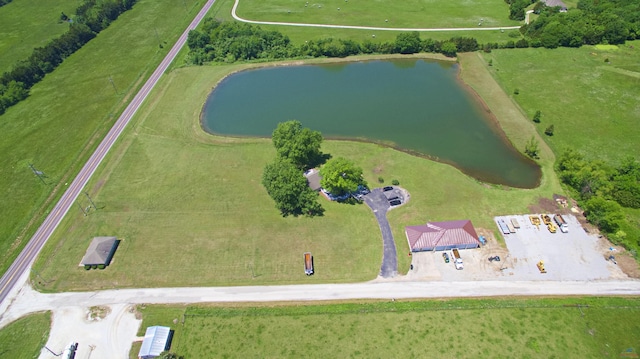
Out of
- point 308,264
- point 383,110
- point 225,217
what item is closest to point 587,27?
point 383,110

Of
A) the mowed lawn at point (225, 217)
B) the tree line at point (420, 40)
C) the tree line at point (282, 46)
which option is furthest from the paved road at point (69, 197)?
Answer: the tree line at point (420, 40)

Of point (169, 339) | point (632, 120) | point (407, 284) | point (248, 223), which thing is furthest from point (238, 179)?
point (632, 120)

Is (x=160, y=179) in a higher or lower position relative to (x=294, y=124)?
lower

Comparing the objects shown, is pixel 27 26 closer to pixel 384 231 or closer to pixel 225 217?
pixel 225 217

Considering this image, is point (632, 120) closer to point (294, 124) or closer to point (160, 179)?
point (294, 124)

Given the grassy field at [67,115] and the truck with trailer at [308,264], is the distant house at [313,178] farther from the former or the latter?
the grassy field at [67,115]

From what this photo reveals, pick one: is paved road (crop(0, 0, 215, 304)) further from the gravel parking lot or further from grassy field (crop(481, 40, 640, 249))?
grassy field (crop(481, 40, 640, 249))

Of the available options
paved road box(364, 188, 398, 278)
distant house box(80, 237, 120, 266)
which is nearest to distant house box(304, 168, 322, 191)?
paved road box(364, 188, 398, 278)
